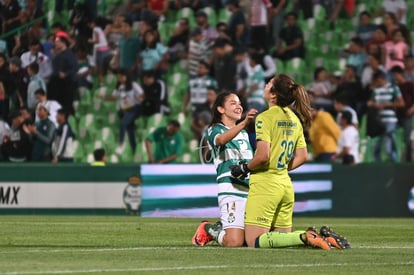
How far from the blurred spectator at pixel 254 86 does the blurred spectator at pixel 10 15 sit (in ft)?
20.1

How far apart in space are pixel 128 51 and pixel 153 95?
162 cm

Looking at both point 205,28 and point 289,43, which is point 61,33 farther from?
point 289,43

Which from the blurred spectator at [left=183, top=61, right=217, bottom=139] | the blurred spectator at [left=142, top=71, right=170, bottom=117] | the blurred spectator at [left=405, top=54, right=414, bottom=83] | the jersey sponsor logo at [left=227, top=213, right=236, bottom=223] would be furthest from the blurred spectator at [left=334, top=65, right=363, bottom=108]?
the jersey sponsor logo at [left=227, top=213, right=236, bottom=223]

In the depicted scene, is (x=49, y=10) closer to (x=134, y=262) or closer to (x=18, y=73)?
(x=18, y=73)

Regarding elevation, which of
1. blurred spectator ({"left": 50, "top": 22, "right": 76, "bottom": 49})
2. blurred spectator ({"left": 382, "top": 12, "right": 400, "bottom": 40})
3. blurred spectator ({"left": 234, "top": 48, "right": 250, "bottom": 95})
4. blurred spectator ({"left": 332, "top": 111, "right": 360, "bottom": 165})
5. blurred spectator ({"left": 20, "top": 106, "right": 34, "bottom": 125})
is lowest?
blurred spectator ({"left": 332, "top": 111, "right": 360, "bottom": 165})

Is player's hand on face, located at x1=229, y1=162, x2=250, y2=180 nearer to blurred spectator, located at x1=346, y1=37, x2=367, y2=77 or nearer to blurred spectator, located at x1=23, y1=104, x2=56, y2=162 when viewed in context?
blurred spectator, located at x1=23, y1=104, x2=56, y2=162

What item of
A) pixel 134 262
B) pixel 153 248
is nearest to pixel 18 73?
pixel 153 248

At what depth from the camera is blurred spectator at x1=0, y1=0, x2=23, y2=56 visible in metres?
28.1

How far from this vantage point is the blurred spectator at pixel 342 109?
23.2 metres

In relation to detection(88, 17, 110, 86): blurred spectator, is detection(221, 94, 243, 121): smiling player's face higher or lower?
lower

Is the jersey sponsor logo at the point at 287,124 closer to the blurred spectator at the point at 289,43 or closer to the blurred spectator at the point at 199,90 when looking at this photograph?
the blurred spectator at the point at 199,90

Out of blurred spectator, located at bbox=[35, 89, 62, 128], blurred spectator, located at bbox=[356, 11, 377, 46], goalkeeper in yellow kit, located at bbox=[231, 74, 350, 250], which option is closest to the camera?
goalkeeper in yellow kit, located at bbox=[231, 74, 350, 250]

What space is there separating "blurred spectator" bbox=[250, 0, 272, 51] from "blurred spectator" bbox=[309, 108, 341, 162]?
3412 mm

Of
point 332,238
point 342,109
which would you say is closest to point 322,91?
point 342,109
